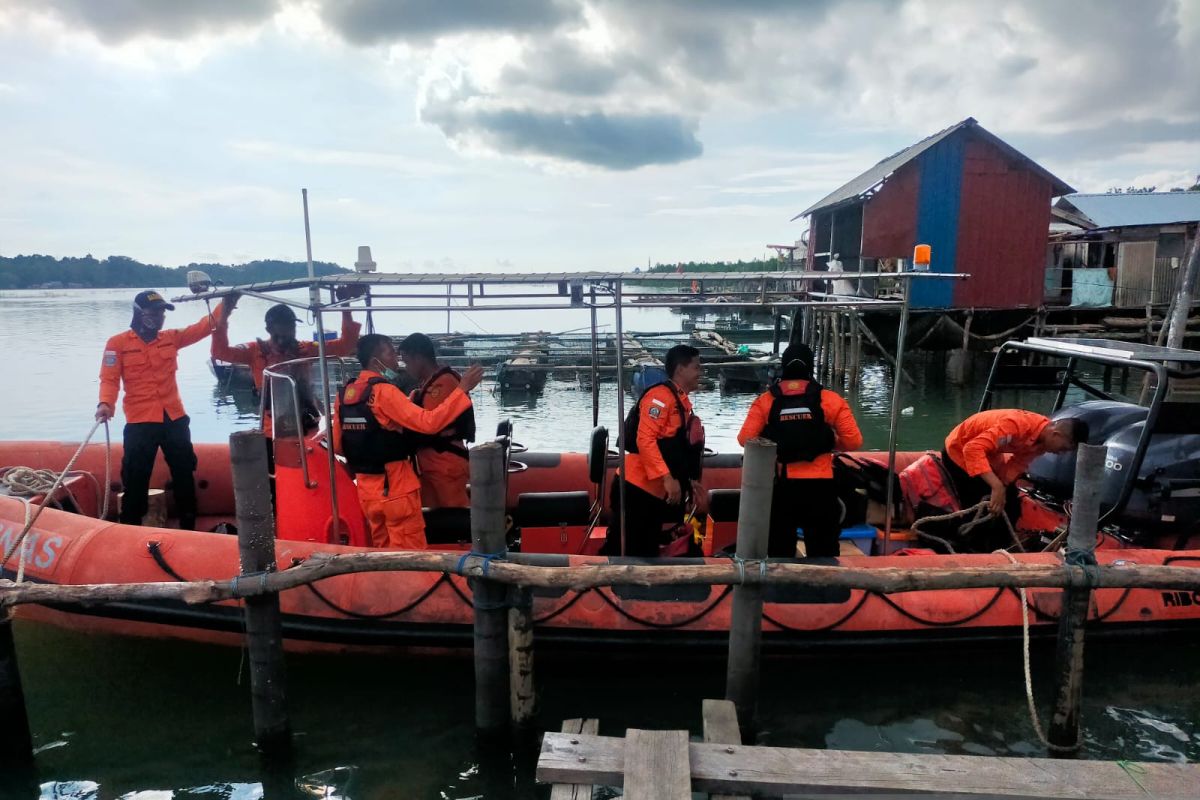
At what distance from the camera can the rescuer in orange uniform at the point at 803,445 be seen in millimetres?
4160

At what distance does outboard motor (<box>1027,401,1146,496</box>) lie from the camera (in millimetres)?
4773

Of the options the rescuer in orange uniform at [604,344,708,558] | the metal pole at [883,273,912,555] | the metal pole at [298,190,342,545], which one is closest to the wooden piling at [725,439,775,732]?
the rescuer in orange uniform at [604,344,708,558]

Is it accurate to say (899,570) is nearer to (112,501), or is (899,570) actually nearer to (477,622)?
(477,622)

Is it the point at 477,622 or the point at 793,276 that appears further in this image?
the point at 793,276

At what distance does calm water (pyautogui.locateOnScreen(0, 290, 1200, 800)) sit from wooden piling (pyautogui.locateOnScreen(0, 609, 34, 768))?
0.10m

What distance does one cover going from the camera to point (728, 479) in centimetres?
588

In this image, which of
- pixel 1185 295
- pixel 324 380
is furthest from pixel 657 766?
pixel 1185 295

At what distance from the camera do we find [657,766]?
8.72ft

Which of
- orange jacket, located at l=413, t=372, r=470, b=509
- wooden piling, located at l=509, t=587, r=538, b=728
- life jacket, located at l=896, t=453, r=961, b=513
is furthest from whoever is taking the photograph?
life jacket, located at l=896, t=453, r=961, b=513

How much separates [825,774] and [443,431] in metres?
2.66

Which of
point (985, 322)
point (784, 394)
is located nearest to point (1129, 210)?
point (985, 322)

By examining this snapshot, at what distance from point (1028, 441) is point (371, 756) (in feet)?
14.0

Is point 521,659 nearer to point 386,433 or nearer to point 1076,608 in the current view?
point 386,433

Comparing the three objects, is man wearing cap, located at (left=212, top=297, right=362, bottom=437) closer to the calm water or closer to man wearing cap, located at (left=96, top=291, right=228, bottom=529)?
man wearing cap, located at (left=96, top=291, right=228, bottom=529)
